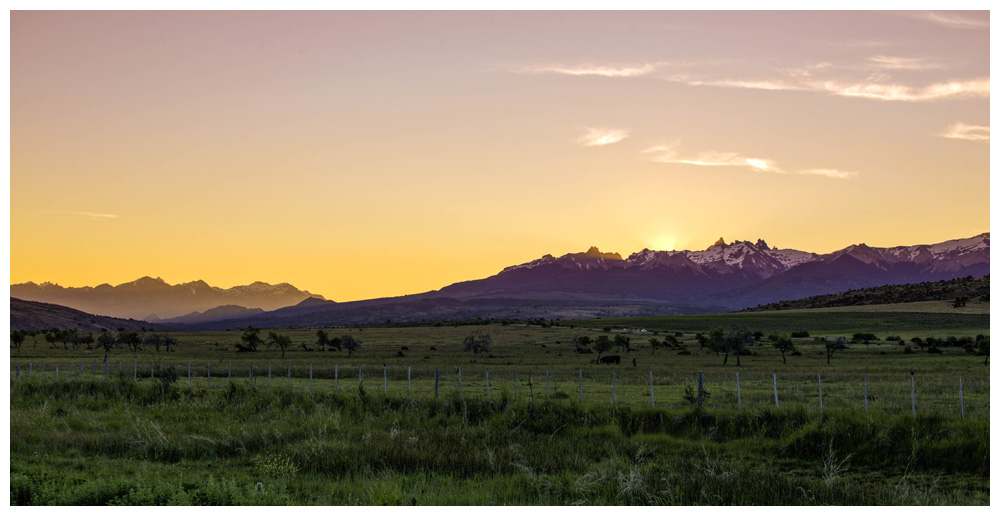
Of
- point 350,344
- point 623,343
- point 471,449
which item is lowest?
point 623,343

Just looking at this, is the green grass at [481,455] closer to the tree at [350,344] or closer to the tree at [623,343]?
the tree at [350,344]

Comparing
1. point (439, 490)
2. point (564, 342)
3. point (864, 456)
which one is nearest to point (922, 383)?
point (864, 456)

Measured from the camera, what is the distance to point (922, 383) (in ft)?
148

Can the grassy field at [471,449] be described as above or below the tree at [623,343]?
above

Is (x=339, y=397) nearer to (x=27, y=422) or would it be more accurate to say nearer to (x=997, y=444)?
(x=27, y=422)

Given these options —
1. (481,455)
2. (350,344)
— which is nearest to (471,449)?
(481,455)

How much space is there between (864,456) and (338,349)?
9435 centimetres

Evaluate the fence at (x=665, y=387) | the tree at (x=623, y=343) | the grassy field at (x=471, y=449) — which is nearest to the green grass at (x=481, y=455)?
the grassy field at (x=471, y=449)

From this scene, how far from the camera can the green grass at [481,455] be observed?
50.4 ft

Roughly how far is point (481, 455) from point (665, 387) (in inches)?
1040

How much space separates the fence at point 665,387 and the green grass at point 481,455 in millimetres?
2980

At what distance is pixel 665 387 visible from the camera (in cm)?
4416

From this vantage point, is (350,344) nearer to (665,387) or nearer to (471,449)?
(665,387)

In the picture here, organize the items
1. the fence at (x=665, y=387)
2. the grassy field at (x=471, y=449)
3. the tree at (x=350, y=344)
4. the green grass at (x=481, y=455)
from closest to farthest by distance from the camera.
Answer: the green grass at (x=481, y=455)
the grassy field at (x=471, y=449)
the fence at (x=665, y=387)
the tree at (x=350, y=344)
